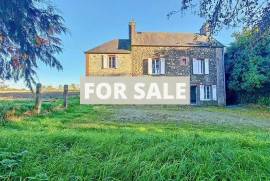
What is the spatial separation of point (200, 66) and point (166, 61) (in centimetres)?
332

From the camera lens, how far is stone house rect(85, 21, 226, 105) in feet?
91.6

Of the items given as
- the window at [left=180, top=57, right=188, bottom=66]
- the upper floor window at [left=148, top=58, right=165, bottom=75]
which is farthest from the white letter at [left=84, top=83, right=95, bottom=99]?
the window at [left=180, top=57, right=188, bottom=66]

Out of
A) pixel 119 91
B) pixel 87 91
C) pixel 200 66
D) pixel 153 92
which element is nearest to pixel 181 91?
pixel 200 66

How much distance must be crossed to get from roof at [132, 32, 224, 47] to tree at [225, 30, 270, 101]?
6.53ft

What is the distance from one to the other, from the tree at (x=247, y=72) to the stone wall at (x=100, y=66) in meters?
9.46

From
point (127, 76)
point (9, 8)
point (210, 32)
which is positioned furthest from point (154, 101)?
point (9, 8)

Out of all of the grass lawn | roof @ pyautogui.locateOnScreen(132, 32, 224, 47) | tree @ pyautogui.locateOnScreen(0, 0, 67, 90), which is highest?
roof @ pyautogui.locateOnScreen(132, 32, 224, 47)

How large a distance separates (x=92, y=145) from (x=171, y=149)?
4.14ft

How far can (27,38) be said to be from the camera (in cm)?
723

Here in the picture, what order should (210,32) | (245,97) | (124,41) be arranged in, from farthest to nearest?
(124,41) → (245,97) → (210,32)

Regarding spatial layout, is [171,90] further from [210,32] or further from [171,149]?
[171,149]

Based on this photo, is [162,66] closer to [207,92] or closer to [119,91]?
[207,92]

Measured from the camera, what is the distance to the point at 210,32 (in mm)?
7199

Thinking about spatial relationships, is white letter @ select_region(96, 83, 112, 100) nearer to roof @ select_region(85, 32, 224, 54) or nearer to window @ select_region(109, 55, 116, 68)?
window @ select_region(109, 55, 116, 68)
